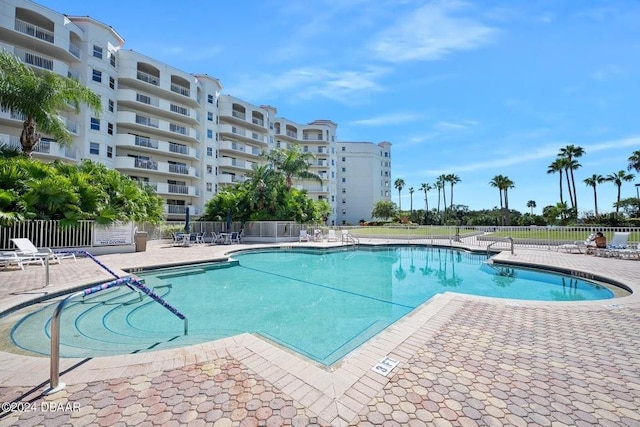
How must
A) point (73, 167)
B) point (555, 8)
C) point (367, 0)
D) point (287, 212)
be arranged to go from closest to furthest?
point (555, 8), point (367, 0), point (73, 167), point (287, 212)

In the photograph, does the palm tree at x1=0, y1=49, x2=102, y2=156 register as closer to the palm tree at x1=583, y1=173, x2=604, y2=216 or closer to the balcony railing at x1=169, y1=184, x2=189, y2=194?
the balcony railing at x1=169, y1=184, x2=189, y2=194

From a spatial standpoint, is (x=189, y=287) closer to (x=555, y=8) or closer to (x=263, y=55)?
(x=263, y=55)

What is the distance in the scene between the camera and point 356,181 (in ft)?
200

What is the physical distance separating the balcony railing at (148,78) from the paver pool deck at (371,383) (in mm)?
31892

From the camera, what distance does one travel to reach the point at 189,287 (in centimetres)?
862

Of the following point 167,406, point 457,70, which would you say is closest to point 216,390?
point 167,406

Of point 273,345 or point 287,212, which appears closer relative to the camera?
point 273,345

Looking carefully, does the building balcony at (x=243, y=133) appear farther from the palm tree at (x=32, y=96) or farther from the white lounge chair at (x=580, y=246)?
the white lounge chair at (x=580, y=246)

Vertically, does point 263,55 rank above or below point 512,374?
above

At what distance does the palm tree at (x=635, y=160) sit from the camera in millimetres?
34750

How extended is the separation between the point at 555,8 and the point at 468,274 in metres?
8.59

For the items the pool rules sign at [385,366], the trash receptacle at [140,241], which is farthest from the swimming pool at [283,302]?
the trash receptacle at [140,241]

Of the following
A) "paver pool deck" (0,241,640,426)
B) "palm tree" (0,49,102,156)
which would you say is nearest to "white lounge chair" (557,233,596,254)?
"paver pool deck" (0,241,640,426)

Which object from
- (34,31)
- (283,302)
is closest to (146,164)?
(34,31)
